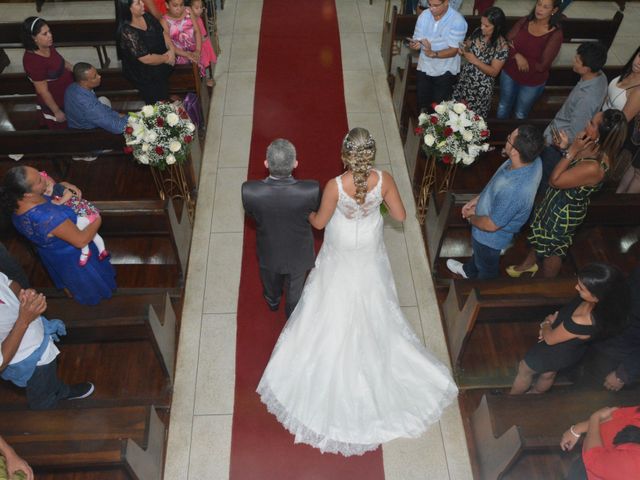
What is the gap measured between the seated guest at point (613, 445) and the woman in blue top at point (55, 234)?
319 cm

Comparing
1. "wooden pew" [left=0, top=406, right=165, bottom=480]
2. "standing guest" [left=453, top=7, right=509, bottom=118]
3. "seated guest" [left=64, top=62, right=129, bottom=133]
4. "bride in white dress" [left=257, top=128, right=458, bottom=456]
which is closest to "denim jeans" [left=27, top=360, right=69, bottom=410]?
"wooden pew" [left=0, top=406, right=165, bottom=480]

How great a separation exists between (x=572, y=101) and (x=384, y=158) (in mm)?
2030

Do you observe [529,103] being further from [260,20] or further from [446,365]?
[260,20]

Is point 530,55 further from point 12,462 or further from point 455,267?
point 12,462

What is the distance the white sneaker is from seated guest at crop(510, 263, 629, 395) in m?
1.32

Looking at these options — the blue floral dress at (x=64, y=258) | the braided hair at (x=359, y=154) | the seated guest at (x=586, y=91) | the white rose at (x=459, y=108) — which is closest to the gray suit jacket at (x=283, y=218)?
the braided hair at (x=359, y=154)

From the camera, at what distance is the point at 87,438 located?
3006 millimetres

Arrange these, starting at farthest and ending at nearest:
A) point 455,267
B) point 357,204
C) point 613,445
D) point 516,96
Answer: point 516,96
point 455,267
point 357,204
point 613,445

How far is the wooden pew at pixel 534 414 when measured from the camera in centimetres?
297

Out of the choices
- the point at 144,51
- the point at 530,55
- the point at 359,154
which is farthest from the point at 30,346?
the point at 530,55

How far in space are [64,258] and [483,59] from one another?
391 centimetres

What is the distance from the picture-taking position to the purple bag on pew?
5629 millimetres

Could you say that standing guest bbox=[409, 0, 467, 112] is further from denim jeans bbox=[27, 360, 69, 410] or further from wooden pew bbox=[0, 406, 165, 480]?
denim jeans bbox=[27, 360, 69, 410]

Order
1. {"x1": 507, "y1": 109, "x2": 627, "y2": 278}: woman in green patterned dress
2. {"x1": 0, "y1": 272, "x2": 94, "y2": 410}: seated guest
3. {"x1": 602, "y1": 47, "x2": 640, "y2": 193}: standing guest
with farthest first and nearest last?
{"x1": 602, "y1": 47, "x2": 640, "y2": 193}: standing guest
{"x1": 507, "y1": 109, "x2": 627, "y2": 278}: woman in green patterned dress
{"x1": 0, "y1": 272, "x2": 94, "y2": 410}: seated guest
